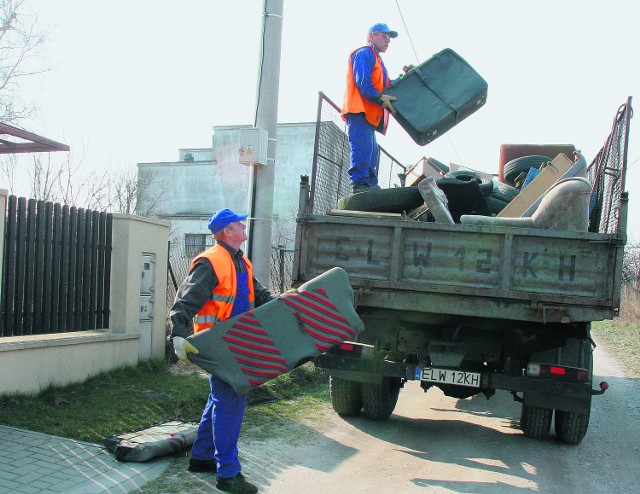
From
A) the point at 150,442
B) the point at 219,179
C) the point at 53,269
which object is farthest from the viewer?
the point at 219,179

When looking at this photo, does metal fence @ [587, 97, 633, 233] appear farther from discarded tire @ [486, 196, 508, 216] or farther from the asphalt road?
the asphalt road

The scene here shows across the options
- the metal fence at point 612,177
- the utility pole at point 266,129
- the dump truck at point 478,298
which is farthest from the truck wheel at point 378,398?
the metal fence at point 612,177

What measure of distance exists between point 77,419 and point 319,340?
2382 mm

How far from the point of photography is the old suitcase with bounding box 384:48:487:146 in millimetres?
7203

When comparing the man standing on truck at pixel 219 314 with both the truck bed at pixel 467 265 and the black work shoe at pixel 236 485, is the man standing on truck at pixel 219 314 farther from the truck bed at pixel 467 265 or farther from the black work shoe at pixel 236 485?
the truck bed at pixel 467 265

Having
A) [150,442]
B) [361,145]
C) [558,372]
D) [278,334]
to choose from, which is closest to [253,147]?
[361,145]

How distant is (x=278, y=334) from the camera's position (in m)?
4.28


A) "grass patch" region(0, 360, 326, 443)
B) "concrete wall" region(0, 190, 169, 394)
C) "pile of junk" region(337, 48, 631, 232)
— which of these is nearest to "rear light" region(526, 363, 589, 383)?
"pile of junk" region(337, 48, 631, 232)

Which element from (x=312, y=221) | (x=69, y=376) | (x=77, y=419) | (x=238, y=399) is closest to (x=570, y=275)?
(x=312, y=221)

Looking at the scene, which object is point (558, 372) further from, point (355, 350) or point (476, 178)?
point (476, 178)

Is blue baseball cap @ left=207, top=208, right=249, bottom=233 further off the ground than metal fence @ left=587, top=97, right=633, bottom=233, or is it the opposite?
metal fence @ left=587, top=97, right=633, bottom=233

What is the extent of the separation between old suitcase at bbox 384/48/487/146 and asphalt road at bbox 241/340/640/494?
3135 millimetres

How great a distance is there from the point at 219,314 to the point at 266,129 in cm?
343

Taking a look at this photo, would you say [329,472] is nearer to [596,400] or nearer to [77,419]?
[77,419]
